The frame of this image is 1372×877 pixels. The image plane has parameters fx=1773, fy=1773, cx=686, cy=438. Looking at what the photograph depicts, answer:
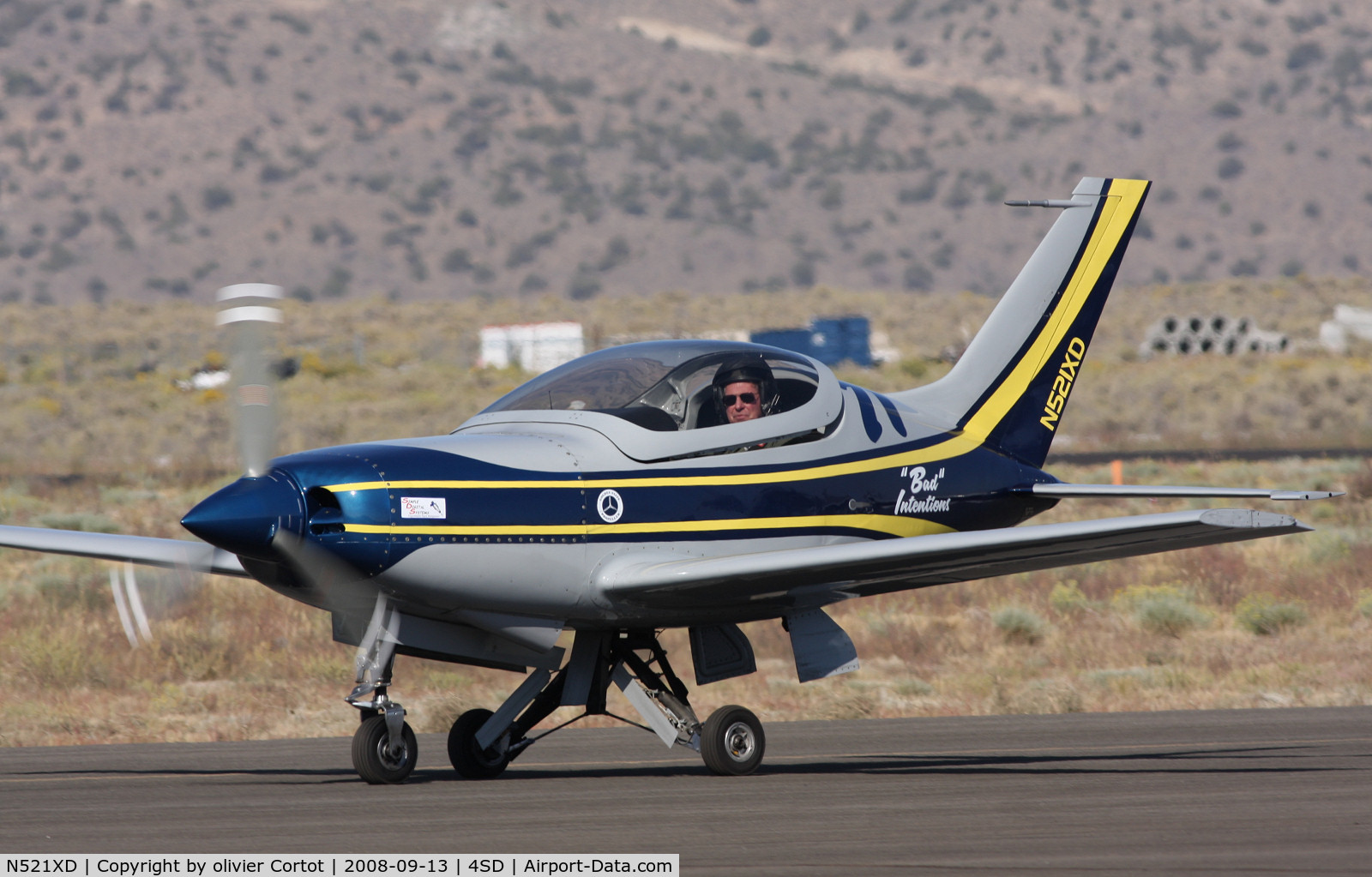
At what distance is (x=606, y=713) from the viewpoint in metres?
11.7

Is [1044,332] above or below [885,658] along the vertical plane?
above

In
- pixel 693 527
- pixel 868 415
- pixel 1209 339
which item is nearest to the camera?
pixel 693 527

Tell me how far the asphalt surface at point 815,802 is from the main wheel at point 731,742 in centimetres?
15

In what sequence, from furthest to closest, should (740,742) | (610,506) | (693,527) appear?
(740,742)
(693,527)
(610,506)

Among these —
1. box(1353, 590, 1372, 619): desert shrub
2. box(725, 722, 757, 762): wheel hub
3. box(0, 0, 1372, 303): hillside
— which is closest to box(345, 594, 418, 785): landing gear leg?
box(725, 722, 757, 762): wheel hub

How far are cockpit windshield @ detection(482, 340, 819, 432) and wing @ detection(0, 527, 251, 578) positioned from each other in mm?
1956

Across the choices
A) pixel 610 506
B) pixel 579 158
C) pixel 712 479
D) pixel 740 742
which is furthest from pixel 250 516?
pixel 579 158

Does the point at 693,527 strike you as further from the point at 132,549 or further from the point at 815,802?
the point at 132,549

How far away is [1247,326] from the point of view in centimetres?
6612

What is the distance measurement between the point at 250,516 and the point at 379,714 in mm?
1722

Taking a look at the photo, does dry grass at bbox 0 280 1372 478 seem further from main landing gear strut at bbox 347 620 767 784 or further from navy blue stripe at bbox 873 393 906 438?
main landing gear strut at bbox 347 620 767 784

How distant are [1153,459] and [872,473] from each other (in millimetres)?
29562

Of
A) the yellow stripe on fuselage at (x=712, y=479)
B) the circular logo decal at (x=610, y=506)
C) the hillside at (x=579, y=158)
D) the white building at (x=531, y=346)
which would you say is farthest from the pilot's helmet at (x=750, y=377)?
the hillside at (x=579, y=158)
